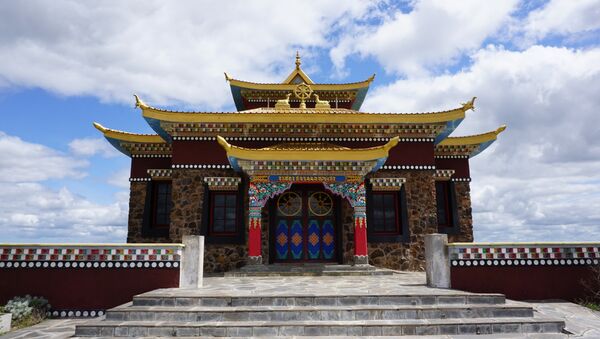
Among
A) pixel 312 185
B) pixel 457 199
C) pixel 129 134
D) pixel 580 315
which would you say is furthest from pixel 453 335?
pixel 129 134

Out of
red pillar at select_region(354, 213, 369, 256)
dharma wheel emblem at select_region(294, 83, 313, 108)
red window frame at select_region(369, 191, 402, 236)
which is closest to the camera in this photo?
red pillar at select_region(354, 213, 369, 256)

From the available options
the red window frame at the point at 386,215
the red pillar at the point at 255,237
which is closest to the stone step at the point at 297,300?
the red pillar at the point at 255,237

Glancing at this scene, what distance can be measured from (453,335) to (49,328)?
272 inches

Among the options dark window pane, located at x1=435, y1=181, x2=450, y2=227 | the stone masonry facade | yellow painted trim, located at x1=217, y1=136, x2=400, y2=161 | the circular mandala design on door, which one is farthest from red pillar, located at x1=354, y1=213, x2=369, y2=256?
dark window pane, located at x1=435, y1=181, x2=450, y2=227

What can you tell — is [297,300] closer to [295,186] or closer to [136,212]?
[295,186]

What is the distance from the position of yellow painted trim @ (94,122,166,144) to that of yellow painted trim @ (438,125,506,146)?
417 inches

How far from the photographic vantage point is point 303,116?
533 inches

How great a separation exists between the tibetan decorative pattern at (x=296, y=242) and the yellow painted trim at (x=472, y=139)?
6.54 m

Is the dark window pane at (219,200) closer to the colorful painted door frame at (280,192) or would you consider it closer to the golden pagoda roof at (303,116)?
the colorful painted door frame at (280,192)

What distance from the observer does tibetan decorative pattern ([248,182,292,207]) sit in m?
11.9

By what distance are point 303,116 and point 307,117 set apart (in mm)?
139

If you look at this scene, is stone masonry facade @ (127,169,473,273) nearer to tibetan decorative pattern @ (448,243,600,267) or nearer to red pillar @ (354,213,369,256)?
red pillar @ (354,213,369,256)

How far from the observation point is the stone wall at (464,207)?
1534 cm

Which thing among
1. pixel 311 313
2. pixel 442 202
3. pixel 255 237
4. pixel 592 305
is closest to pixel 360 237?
pixel 255 237
